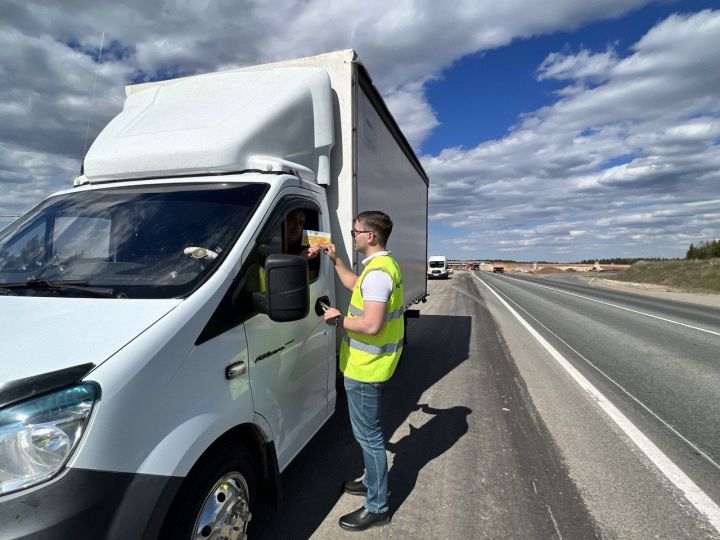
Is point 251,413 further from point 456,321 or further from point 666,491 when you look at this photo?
point 456,321

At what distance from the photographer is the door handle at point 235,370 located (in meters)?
2.04

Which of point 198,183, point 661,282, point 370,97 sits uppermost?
point 370,97

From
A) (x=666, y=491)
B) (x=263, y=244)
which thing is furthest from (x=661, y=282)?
(x=263, y=244)

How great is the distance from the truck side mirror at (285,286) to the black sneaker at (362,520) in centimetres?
→ 155

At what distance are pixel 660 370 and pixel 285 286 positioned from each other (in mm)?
7191

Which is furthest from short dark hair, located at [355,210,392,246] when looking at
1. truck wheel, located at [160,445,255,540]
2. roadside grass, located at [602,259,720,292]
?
roadside grass, located at [602,259,720,292]

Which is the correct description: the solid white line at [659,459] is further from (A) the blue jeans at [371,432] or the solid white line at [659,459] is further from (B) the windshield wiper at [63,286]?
(B) the windshield wiper at [63,286]

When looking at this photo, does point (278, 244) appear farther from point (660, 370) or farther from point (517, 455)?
point (660, 370)

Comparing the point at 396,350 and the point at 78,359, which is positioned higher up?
the point at 78,359

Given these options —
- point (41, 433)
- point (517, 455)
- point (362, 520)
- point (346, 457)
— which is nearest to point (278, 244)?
point (41, 433)

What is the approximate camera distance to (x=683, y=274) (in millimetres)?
35250

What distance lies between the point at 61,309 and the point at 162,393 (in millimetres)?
653

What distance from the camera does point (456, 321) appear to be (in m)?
12.3

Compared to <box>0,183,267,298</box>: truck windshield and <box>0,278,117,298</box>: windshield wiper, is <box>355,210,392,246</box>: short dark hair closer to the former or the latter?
<box>0,183,267,298</box>: truck windshield
